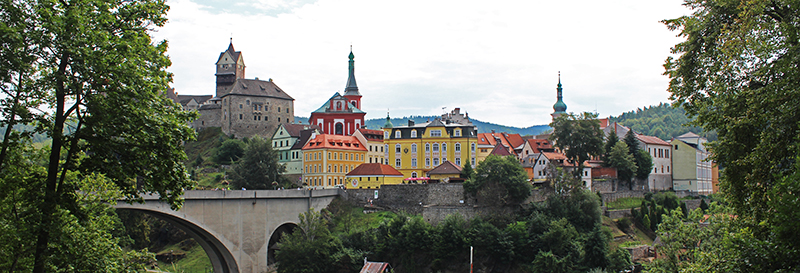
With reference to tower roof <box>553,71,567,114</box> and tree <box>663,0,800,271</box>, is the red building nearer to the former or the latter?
tower roof <box>553,71,567,114</box>

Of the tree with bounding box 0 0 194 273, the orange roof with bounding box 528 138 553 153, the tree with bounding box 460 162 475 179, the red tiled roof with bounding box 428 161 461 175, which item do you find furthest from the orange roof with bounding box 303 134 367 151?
the tree with bounding box 0 0 194 273

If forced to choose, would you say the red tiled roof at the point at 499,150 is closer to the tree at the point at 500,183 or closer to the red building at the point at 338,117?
the tree at the point at 500,183

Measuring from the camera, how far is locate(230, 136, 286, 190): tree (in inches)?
2756

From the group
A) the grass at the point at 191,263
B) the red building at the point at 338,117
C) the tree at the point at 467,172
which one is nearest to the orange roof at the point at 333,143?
the red building at the point at 338,117

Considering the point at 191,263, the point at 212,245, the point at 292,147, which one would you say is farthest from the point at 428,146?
the point at 212,245

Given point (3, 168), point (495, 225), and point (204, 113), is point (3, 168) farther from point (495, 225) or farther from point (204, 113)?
point (204, 113)

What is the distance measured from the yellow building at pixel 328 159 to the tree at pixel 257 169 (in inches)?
160

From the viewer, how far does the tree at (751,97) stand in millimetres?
14773

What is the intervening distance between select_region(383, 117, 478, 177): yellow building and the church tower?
164ft

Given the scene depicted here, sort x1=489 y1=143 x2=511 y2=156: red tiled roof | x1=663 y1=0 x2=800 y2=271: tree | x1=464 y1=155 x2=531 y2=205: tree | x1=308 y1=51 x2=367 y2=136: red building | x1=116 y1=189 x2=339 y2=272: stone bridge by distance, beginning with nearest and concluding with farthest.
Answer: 1. x1=663 y1=0 x2=800 y2=271: tree
2. x1=116 y1=189 x2=339 y2=272: stone bridge
3. x1=464 y1=155 x2=531 y2=205: tree
4. x1=489 y1=143 x2=511 y2=156: red tiled roof
5. x1=308 y1=51 x2=367 y2=136: red building

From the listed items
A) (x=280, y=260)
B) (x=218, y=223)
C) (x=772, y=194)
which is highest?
(x=772, y=194)

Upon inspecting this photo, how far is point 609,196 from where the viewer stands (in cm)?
6638

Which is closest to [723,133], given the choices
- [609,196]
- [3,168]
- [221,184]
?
[3,168]

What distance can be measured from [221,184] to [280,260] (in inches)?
1090
